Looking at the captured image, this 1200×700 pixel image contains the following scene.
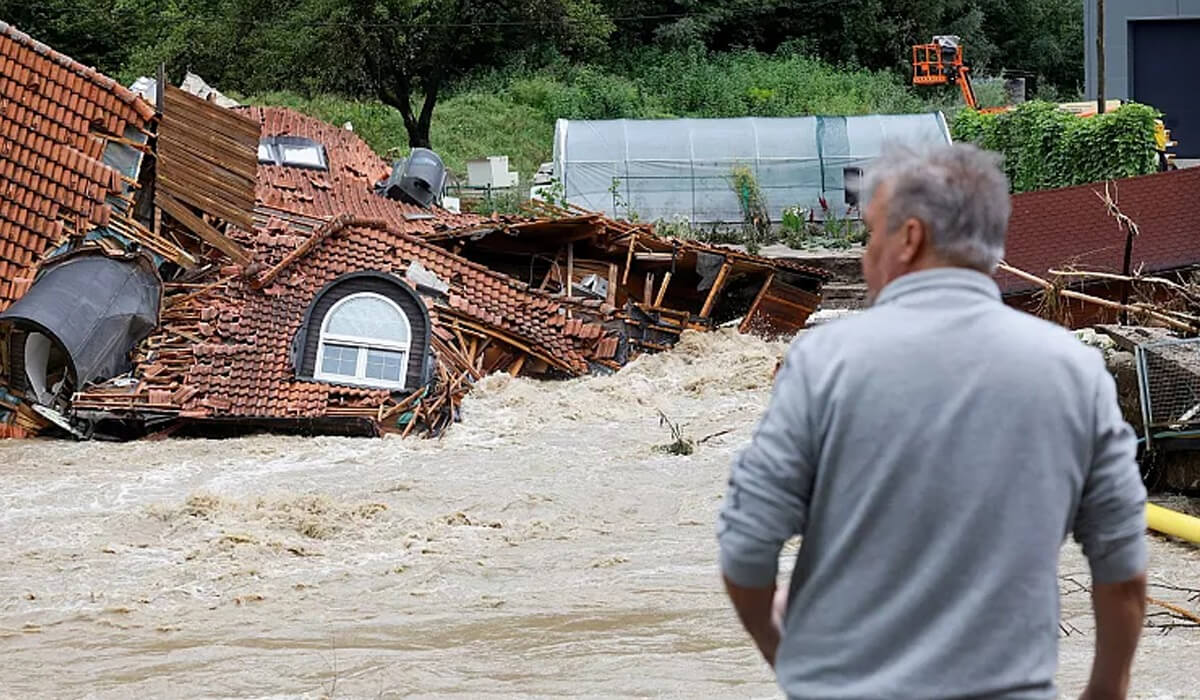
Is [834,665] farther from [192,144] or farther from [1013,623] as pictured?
[192,144]

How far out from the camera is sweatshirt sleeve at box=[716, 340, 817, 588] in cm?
292

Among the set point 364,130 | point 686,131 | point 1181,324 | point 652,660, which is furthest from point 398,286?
point 364,130

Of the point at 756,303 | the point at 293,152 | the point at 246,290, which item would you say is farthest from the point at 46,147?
the point at 756,303

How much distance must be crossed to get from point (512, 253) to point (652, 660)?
46.9 ft

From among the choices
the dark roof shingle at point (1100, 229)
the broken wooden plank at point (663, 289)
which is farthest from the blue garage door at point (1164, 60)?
the dark roof shingle at point (1100, 229)

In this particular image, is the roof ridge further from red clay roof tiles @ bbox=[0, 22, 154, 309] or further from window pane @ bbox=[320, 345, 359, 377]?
window pane @ bbox=[320, 345, 359, 377]

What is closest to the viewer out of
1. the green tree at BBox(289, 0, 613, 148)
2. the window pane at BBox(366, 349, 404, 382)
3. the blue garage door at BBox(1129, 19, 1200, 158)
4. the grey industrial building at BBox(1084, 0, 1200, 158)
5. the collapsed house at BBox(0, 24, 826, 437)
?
the collapsed house at BBox(0, 24, 826, 437)

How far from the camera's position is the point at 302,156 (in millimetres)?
28766

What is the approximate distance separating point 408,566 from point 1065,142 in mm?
22778

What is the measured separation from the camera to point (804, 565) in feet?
10.0

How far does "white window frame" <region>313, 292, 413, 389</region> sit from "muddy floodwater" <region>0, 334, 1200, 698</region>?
1016 mm

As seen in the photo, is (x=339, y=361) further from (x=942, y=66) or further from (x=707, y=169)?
(x=942, y=66)

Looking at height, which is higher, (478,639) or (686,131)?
(686,131)

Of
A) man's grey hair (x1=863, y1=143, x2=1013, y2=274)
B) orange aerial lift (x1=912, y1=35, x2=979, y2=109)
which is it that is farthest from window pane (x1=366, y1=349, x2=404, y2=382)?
orange aerial lift (x1=912, y1=35, x2=979, y2=109)
